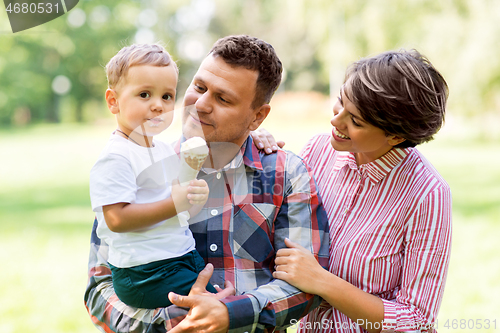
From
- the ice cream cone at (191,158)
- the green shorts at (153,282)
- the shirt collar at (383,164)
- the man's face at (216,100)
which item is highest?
the man's face at (216,100)

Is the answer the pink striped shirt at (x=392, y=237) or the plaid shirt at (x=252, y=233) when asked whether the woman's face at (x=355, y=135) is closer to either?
the pink striped shirt at (x=392, y=237)

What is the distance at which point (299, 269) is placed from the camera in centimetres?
193

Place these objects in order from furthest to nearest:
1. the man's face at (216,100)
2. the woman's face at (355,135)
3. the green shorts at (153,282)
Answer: the man's face at (216,100) → the woman's face at (355,135) → the green shorts at (153,282)

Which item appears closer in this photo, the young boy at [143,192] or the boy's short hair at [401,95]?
the young boy at [143,192]

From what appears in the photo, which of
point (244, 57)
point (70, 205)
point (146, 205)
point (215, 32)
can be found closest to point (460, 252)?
point (244, 57)

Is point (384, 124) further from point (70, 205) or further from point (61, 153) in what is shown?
point (61, 153)

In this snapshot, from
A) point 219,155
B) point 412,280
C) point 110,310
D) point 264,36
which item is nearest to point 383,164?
point 412,280

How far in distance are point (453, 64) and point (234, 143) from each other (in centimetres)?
1310

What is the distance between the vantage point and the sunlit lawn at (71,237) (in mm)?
4742

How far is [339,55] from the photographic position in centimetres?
1734

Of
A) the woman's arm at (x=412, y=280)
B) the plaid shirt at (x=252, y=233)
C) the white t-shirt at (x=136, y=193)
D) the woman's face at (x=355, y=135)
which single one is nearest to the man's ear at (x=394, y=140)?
the woman's face at (x=355, y=135)

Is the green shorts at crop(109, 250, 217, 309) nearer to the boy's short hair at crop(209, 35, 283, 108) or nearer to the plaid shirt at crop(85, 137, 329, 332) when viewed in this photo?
the plaid shirt at crop(85, 137, 329, 332)

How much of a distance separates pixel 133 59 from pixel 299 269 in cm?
113

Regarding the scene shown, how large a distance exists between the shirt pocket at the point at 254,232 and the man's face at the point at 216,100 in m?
0.40
